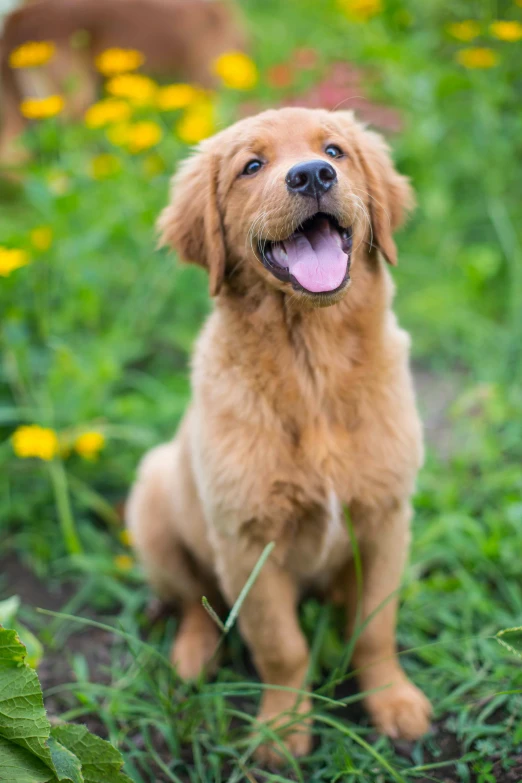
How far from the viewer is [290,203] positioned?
6.66 ft

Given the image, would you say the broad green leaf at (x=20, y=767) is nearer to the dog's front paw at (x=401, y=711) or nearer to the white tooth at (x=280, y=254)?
the dog's front paw at (x=401, y=711)

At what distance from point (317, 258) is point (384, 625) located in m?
1.17

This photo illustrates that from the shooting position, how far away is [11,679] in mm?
1685

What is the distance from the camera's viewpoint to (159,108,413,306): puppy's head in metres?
2.03

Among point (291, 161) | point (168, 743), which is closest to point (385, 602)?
point (168, 743)

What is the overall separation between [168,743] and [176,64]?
5.28m

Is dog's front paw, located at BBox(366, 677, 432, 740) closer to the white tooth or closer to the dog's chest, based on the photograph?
the dog's chest

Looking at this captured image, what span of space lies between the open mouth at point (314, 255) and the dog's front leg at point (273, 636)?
2.57 ft

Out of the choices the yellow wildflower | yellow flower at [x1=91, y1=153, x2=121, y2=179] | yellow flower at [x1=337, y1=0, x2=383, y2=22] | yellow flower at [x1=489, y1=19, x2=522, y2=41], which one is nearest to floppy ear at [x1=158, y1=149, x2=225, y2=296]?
the yellow wildflower

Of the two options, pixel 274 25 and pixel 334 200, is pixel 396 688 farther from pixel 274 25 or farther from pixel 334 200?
pixel 274 25

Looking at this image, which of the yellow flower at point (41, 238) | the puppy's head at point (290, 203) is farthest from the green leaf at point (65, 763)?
the yellow flower at point (41, 238)

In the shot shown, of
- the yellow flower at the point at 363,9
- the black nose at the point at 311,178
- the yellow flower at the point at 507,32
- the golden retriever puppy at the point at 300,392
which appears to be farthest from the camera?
the yellow flower at the point at 363,9

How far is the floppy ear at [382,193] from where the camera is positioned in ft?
7.48

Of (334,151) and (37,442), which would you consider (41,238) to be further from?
(334,151)
